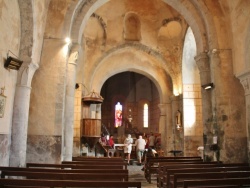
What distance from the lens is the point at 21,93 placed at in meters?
7.45

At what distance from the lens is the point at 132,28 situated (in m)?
16.3

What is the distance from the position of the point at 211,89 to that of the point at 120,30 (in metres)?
8.26

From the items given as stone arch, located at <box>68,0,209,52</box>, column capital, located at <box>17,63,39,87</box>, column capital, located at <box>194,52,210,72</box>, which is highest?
stone arch, located at <box>68,0,209,52</box>

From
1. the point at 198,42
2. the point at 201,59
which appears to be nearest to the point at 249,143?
the point at 201,59

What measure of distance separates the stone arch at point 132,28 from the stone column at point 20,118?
935cm

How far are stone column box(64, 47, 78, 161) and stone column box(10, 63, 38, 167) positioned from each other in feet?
5.43

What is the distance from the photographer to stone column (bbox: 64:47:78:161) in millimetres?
8969

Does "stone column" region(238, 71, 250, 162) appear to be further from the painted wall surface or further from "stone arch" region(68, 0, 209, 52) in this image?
the painted wall surface

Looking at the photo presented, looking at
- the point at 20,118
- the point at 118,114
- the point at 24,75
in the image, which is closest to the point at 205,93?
the point at 24,75

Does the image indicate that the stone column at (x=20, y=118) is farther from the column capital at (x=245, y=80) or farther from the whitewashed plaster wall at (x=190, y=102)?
the whitewashed plaster wall at (x=190, y=102)

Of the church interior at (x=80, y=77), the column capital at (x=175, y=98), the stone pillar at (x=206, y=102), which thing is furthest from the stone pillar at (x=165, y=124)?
the stone pillar at (x=206, y=102)

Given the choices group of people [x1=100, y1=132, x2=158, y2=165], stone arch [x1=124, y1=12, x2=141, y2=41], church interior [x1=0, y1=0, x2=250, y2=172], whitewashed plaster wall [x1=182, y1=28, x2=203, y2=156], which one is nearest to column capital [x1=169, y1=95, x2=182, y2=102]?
church interior [x1=0, y1=0, x2=250, y2=172]

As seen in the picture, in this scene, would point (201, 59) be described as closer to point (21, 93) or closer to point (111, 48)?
point (21, 93)

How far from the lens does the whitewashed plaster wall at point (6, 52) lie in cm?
646
